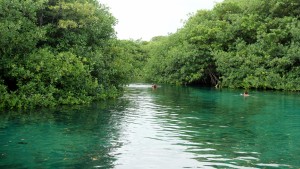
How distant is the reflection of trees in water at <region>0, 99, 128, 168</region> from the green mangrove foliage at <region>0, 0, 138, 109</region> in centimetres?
235

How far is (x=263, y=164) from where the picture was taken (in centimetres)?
1219

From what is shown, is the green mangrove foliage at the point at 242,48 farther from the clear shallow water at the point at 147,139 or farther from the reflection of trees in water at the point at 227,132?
the clear shallow water at the point at 147,139

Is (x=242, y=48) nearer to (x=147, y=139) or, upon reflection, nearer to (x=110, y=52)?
(x=110, y=52)

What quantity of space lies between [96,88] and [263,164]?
22229 millimetres

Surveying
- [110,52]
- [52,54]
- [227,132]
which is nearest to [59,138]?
[227,132]

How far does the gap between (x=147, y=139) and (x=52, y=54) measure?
1440cm

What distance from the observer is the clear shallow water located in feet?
40.4

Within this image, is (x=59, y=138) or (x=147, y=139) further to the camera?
(x=147, y=139)

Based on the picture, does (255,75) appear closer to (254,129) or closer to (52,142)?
(254,129)

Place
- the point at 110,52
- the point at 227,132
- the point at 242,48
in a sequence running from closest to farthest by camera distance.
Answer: the point at 227,132 → the point at 110,52 → the point at 242,48

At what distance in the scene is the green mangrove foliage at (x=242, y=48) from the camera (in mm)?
54281

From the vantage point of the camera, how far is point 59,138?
52.3 ft

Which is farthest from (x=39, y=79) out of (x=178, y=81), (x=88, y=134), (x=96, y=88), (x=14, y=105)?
(x=178, y=81)

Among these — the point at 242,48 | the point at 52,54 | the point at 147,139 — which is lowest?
the point at 147,139
